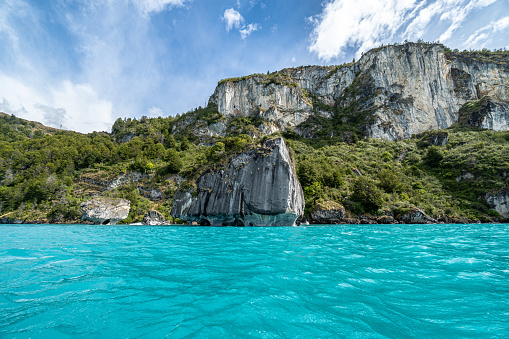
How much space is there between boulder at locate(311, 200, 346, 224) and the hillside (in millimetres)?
590

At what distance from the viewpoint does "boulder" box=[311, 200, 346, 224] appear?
3825 centimetres

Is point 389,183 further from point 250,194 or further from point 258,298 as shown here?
point 258,298

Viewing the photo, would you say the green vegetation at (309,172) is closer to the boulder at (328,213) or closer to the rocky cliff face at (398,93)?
the boulder at (328,213)

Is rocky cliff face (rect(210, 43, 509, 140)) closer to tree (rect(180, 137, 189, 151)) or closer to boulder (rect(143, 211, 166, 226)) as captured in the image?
tree (rect(180, 137, 189, 151))

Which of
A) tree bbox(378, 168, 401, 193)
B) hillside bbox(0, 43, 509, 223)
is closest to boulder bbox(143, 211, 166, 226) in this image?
hillside bbox(0, 43, 509, 223)

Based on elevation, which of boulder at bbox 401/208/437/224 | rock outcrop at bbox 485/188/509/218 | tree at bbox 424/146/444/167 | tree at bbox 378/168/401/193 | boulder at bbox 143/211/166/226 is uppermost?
tree at bbox 424/146/444/167

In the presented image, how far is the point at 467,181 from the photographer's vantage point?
45.6 meters

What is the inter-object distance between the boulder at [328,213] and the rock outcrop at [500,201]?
26.7 meters

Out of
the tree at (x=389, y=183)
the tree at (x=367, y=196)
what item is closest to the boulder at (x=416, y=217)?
the tree at (x=367, y=196)

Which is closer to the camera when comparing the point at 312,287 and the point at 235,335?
the point at 235,335

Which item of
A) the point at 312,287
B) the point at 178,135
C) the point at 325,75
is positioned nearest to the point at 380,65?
the point at 325,75

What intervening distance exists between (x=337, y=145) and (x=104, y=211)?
237 feet

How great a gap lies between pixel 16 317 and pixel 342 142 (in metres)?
86.4

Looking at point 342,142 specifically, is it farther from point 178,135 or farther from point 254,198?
point 178,135
